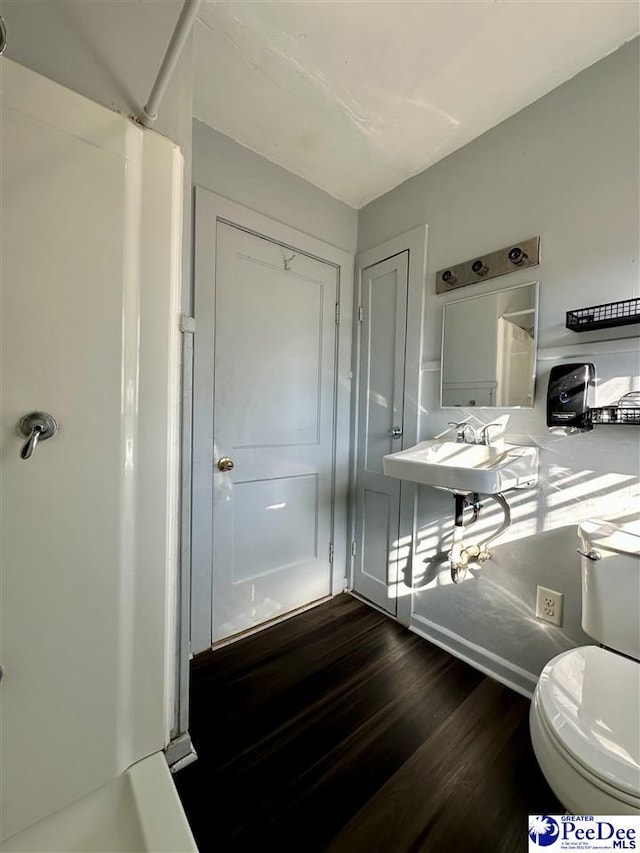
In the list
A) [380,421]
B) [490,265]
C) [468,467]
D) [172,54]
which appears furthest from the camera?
[380,421]

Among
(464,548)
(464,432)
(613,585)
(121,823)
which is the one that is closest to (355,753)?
(121,823)

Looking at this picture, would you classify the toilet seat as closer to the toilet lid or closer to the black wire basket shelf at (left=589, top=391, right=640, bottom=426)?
the toilet lid

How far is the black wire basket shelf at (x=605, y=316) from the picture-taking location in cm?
106

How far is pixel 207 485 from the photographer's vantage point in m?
1.59

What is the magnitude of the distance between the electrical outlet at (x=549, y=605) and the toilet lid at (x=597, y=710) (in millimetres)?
298

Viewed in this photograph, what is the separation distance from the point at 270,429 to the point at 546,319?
1.32m

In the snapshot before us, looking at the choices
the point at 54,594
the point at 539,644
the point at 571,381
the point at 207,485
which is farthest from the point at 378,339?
the point at 54,594

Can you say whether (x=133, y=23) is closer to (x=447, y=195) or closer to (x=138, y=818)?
(x=447, y=195)

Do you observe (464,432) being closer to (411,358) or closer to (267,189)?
(411,358)

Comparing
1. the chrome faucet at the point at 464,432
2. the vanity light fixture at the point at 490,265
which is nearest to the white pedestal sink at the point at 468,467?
the chrome faucet at the point at 464,432

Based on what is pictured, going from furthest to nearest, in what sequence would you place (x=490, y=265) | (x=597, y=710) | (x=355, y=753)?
(x=490, y=265)
(x=355, y=753)
(x=597, y=710)

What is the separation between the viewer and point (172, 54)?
0.72 m

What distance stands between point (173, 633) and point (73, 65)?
1584 millimetres

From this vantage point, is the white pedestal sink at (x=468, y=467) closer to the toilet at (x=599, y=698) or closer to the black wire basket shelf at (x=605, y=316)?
the toilet at (x=599, y=698)
